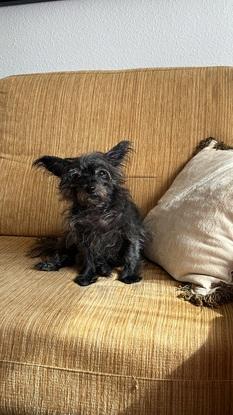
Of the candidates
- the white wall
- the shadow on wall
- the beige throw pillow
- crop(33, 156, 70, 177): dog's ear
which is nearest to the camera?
the shadow on wall

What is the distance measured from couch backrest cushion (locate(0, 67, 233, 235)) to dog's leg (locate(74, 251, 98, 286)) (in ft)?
1.18

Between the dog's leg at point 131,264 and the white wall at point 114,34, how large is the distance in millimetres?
1020

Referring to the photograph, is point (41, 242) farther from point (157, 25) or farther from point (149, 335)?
point (157, 25)

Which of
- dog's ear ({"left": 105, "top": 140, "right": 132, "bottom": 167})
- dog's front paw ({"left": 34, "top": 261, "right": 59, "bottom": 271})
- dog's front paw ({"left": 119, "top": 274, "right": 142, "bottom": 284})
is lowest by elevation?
dog's front paw ({"left": 119, "top": 274, "right": 142, "bottom": 284})

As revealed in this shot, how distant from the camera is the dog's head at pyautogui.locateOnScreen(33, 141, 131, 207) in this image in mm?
1526

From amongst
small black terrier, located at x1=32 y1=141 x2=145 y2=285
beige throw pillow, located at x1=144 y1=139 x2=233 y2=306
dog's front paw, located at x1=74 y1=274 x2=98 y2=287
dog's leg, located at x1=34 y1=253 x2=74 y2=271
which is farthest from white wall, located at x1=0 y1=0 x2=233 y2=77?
dog's front paw, located at x1=74 y1=274 x2=98 y2=287

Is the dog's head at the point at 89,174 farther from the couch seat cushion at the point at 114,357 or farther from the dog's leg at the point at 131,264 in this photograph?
the couch seat cushion at the point at 114,357

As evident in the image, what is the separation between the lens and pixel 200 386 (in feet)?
3.48

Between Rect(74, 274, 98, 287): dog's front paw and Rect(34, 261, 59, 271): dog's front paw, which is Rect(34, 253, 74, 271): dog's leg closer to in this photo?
Rect(34, 261, 59, 271): dog's front paw

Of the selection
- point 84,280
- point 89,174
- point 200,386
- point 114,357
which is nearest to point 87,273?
point 84,280

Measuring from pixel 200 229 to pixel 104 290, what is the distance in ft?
1.13

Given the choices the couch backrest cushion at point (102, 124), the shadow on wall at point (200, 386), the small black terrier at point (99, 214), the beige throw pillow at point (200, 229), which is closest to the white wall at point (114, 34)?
the couch backrest cushion at point (102, 124)

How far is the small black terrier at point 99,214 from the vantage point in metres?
1.54

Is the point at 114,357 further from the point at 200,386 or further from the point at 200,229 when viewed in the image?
the point at 200,229
